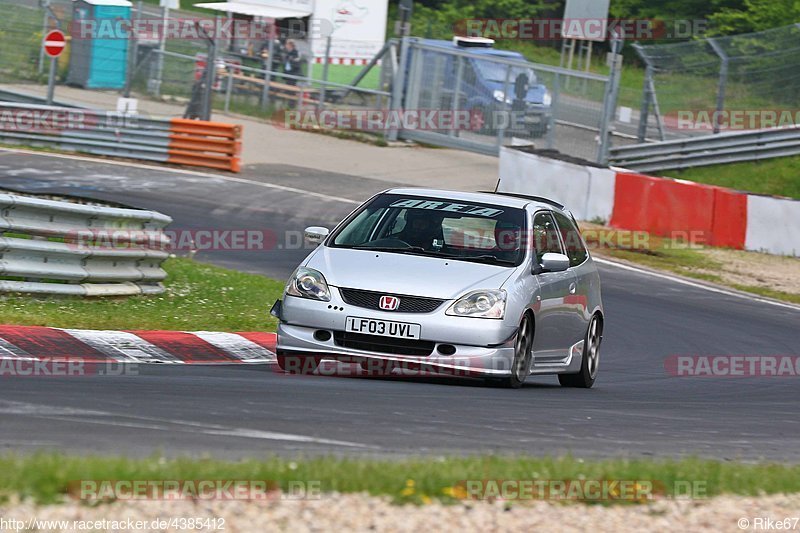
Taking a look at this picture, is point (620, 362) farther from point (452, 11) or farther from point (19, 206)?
point (452, 11)

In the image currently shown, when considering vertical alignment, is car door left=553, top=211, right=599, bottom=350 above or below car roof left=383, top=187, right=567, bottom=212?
below

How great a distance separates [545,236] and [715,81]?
53.6 feet

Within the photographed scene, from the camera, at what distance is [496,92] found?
2947 centimetres

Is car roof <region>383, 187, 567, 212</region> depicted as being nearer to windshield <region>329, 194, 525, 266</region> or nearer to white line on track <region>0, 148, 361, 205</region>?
windshield <region>329, 194, 525, 266</region>

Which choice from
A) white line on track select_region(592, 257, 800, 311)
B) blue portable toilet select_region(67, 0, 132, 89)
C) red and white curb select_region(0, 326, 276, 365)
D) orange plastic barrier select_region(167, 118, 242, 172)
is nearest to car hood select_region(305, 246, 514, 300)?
red and white curb select_region(0, 326, 276, 365)

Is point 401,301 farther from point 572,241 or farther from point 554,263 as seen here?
point 572,241

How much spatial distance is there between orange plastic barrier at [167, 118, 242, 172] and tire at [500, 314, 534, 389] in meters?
16.3

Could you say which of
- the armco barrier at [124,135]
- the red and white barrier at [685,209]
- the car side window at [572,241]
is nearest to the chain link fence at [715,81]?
the red and white barrier at [685,209]

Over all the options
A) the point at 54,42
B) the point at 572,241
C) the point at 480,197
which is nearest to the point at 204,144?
the point at 54,42

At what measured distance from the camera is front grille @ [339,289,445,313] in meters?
9.00

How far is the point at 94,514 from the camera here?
4844 millimetres

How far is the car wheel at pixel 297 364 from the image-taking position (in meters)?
9.39

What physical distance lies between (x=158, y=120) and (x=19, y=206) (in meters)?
14.4

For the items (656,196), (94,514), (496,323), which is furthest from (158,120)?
(94,514)
